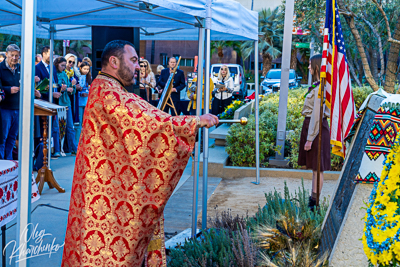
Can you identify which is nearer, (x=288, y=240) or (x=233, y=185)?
(x=288, y=240)

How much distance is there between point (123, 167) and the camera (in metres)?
2.77

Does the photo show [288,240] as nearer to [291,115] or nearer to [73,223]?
[73,223]

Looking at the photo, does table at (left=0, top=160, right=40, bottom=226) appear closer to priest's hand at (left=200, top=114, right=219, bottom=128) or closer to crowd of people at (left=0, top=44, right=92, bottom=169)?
priest's hand at (left=200, top=114, right=219, bottom=128)

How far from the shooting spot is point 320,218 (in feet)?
12.8

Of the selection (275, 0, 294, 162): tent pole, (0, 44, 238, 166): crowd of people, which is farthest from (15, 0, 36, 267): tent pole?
(275, 0, 294, 162): tent pole

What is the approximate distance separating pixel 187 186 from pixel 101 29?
10.4ft

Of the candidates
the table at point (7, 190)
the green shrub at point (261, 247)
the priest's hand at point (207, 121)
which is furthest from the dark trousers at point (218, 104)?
the priest's hand at point (207, 121)

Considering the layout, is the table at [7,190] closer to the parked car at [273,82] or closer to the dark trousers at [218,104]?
the dark trousers at [218,104]

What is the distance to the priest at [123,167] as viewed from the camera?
8.97 ft

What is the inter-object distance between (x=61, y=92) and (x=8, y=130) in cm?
257

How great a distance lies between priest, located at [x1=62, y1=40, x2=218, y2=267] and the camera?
108 inches

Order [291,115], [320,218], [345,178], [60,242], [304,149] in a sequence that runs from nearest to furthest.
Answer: [345,178] < [320,218] < [60,242] < [304,149] < [291,115]

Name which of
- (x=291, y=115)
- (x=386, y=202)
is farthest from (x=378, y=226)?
(x=291, y=115)

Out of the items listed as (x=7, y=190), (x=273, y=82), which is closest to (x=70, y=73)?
(x=7, y=190)
